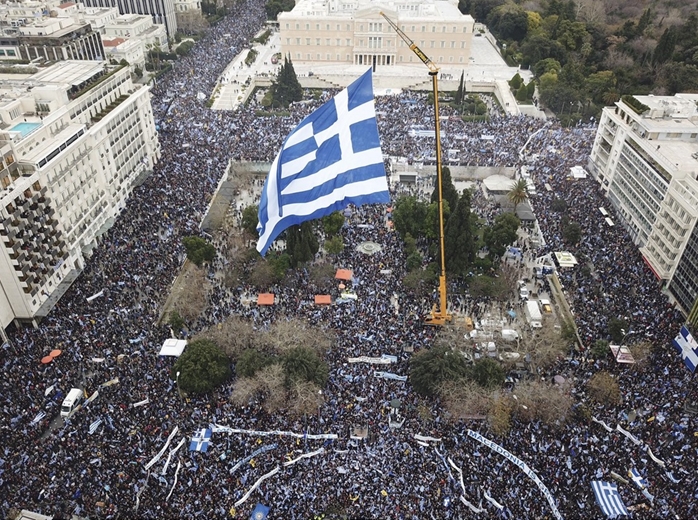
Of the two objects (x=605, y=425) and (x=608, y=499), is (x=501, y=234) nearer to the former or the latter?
(x=605, y=425)

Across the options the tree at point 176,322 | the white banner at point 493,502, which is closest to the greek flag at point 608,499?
the white banner at point 493,502

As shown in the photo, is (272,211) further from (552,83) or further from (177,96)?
(552,83)

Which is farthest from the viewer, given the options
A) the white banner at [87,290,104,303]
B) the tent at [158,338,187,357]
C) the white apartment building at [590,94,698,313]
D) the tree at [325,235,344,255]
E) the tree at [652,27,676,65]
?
the tree at [652,27,676,65]

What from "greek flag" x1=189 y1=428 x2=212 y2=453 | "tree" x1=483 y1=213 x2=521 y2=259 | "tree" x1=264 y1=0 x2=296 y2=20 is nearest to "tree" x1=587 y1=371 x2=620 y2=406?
"tree" x1=483 y1=213 x2=521 y2=259

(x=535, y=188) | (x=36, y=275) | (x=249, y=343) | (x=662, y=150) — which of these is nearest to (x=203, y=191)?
(x=36, y=275)

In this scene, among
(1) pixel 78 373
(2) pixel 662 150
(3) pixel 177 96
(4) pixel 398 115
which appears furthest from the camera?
(3) pixel 177 96

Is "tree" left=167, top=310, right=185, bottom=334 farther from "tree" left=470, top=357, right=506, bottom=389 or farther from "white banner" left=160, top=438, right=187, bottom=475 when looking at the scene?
"tree" left=470, top=357, right=506, bottom=389

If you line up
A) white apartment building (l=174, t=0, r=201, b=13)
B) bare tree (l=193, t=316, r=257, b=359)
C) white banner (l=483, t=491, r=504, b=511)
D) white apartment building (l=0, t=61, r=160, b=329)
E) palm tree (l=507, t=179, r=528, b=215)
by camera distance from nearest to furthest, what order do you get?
white banner (l=483, t=491, r=504, b=511) → bare tree (l=193, t=316, r=257, b=359) → white apartment building (l=0, t=61, r=160, b=329) → palm tree (l=507, t=179, r=528, b=215) → white apartment building (l=174, t=0, r=201, b=13)

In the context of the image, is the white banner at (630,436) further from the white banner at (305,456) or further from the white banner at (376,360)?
the white banner at (305,456)
